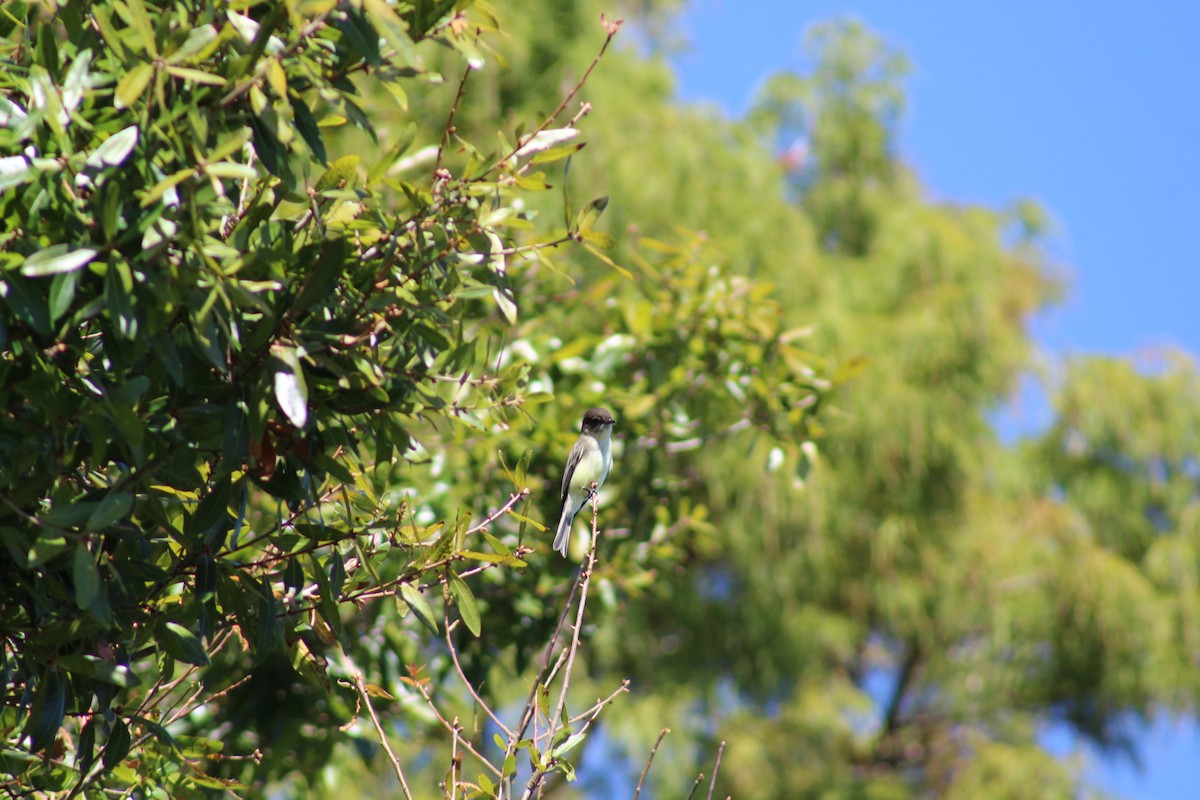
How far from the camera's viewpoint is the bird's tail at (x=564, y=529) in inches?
173

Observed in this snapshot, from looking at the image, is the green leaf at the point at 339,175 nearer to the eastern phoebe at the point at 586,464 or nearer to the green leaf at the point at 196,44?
the green leaf at the point at 196,44

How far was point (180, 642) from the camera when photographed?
2.58 meters

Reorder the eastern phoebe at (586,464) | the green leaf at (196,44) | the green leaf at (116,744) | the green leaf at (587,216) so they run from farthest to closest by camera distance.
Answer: the eastern phoebe at (586,464), the green leaf at (587,216), the green leaf at (116,744), the green leaf at (196,44)

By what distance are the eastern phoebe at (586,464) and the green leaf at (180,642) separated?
1783mm

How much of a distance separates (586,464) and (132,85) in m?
2.50

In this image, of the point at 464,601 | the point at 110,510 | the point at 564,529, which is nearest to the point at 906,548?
the point at 564,529

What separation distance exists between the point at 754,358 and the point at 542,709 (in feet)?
8.17

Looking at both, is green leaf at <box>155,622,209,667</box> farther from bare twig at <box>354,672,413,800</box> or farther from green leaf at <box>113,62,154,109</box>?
green leaf at <box>113,62,154,109</box>

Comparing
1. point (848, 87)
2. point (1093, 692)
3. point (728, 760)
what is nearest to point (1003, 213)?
point (848, 87)

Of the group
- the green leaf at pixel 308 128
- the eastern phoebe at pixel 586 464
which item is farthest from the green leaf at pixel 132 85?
the eastern phoebe at pixel 586 464

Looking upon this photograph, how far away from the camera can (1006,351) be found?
10.4 m

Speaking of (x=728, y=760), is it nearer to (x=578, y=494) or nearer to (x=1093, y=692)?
(x=1093, y=692)

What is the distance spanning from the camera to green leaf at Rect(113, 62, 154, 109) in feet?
6.66

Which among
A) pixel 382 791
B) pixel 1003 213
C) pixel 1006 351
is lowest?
pixel 382 791
